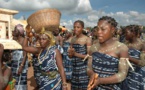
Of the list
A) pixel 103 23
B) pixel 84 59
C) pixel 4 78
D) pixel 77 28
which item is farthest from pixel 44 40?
pixel 77 28

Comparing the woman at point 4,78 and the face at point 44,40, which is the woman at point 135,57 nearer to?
the face at point 44,40

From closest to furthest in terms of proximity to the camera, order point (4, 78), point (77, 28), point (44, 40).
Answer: point (4, 78), point (44, 40), point (77, 28)

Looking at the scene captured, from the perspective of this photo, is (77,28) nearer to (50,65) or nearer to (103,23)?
(50,65)

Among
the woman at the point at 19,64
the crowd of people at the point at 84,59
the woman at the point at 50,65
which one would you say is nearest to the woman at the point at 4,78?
the crowd of people at the point at 84,59

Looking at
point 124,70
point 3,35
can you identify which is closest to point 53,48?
point 124,70

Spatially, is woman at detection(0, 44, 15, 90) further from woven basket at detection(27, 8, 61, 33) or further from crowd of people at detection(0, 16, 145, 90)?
woven basket at detection(27, 8, 61, 33)

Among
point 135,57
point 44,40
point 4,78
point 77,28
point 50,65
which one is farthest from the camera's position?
point 77,28

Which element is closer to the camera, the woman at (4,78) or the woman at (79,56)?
the woman at (4,78)

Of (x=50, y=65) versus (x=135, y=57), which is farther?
(x=135, y=57)

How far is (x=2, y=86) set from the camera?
3248 millimetres

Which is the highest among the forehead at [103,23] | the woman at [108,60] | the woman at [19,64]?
the forehead at [103,23]

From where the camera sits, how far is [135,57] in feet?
16.7

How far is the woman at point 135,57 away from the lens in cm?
506

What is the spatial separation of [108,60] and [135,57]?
6.98ft
